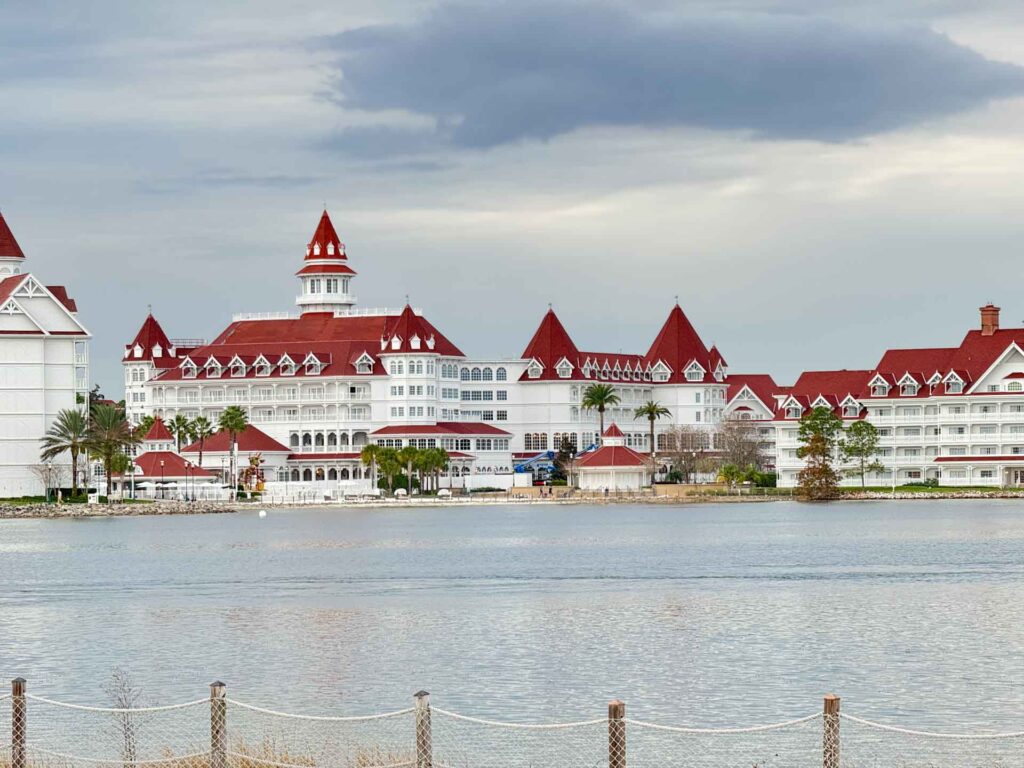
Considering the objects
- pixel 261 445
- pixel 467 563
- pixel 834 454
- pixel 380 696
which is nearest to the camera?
pixel 380 696

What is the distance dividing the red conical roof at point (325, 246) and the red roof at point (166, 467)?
35.8 meters

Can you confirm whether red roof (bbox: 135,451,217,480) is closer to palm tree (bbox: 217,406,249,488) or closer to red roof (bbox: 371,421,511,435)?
palm tree (bbox: 217,406,249,488)

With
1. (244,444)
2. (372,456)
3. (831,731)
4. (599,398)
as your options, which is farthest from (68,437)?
(831,731)

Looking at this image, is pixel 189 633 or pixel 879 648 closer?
pixel 879 648

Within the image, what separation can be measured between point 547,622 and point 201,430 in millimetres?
110520

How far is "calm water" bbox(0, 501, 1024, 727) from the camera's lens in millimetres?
33125

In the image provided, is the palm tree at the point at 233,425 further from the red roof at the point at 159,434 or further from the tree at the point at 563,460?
the tree at the point at 563,460

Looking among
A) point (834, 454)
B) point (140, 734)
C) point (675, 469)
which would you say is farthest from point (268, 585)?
point (675, 469)

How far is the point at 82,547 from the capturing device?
276ft

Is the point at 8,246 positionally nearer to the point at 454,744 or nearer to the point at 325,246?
the point at 325,246

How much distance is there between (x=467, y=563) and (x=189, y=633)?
86.4 ft

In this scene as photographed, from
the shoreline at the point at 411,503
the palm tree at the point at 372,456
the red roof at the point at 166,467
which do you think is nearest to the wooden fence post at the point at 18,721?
the shoreline at the point at 411,503

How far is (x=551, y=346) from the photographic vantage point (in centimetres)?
16988

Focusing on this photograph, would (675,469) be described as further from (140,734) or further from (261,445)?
(140,734)
